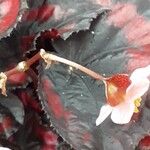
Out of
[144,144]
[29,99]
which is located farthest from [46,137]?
[144,144]

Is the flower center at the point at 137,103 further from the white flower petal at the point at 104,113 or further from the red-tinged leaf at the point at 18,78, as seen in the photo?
the red-tinged leaf at the point at 18,78

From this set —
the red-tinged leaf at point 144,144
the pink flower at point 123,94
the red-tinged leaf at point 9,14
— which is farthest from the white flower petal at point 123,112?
the red-tinged leaf at point 9,14

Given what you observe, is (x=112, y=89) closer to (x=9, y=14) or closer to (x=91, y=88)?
(x=91, y=88)

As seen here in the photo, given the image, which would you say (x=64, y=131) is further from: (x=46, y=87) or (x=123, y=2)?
(x=123, y=2)

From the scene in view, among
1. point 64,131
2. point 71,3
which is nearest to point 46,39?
point 71,3

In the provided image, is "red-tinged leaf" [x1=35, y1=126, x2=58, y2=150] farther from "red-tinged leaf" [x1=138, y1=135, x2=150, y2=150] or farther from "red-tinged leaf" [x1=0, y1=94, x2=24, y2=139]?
"red-tinged leaf" [x1=138, y1=135, x2=150, y2=150]
